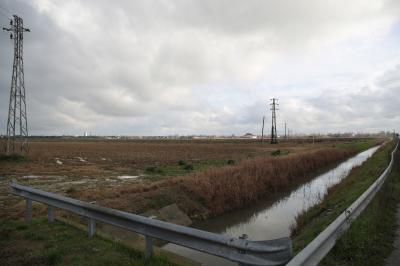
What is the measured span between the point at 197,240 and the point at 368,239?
4003 millimetres

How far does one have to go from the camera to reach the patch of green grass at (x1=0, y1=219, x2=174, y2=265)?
5590 mm

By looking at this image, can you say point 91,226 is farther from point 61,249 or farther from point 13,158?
point 13,158

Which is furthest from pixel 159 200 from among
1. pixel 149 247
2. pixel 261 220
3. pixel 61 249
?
pixel 149 247

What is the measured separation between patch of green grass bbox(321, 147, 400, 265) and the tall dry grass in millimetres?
8367

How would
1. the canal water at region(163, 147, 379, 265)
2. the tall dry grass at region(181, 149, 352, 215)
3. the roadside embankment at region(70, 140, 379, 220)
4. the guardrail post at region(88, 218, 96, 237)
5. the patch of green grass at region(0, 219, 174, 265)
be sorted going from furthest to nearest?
1. the tall dry grass at region(181, 149, 352, 215)
2. the roadside embankment at region(70, 140, 379, 220)
3. the canal water at region(163, 147, 379, 265)
4. the guardrail post at region(88, 218, 96, 237)
5. the patch of green grass at region(0, 219, 174, 265)

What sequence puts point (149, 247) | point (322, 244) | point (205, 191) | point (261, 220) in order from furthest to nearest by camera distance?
point (205, 191), point (261, 220), point (149, 247), point (322, 244)

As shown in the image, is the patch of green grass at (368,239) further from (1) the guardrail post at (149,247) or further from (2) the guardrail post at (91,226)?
(2) the guardrail post at (91,226)

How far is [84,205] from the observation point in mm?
6742

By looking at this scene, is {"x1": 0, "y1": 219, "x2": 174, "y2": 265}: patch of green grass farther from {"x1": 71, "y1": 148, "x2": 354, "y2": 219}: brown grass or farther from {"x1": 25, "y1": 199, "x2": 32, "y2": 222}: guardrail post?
{"x1": 71, "y1": 148, "x2": 354, "y2": 219}: brown grass

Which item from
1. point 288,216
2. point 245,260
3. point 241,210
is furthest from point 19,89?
point 245,260

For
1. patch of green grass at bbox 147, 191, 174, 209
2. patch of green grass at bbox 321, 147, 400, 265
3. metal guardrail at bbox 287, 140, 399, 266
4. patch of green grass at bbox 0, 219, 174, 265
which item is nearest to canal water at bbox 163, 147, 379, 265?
patch of green grass at bbox 147, 191, 174, 209

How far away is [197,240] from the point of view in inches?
187

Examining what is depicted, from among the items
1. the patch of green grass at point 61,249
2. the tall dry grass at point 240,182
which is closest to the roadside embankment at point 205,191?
the tall dry grass at point 240,182

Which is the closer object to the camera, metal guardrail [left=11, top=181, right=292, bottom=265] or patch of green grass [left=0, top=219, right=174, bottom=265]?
metal guardrail [left=11, top=181, right=292, bottom=265]
